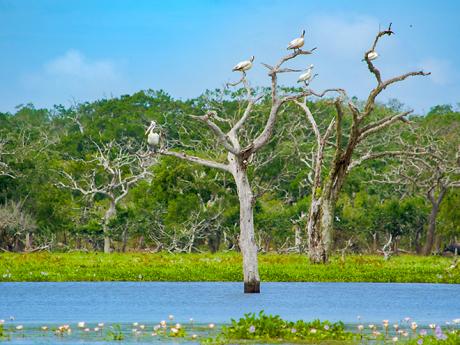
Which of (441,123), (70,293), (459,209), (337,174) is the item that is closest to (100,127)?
(441,123)

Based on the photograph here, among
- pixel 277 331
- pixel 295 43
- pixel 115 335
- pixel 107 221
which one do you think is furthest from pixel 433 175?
pixel 115 335

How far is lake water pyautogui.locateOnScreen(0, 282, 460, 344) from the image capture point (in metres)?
24.7

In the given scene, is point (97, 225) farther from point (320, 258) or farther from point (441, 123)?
point (441, 123)

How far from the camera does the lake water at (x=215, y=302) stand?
2467 cm

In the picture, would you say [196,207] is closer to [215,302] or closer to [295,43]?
[295,43]

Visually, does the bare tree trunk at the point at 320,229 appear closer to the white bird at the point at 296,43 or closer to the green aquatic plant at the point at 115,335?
the white bird at the point at 296,43

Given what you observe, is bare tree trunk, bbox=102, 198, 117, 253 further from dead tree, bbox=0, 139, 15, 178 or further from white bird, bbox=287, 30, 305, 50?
white bird, bbox=287, 30, 305, 50

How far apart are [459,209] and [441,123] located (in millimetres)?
16208

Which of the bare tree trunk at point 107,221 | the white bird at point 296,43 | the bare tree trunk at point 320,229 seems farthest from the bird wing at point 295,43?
the bare tree trunk at point 107,221

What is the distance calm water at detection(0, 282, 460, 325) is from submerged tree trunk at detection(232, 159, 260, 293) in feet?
1.34

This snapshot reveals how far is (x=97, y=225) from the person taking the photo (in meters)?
54.6

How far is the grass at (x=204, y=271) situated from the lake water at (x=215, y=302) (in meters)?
1.18

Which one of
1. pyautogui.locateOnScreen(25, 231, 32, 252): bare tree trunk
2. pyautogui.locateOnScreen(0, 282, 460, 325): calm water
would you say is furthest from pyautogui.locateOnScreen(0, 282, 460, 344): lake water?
pyautogui.locateOnScreen(25, 231, 32, 252): bare tree trunk

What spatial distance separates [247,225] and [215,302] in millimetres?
2104
